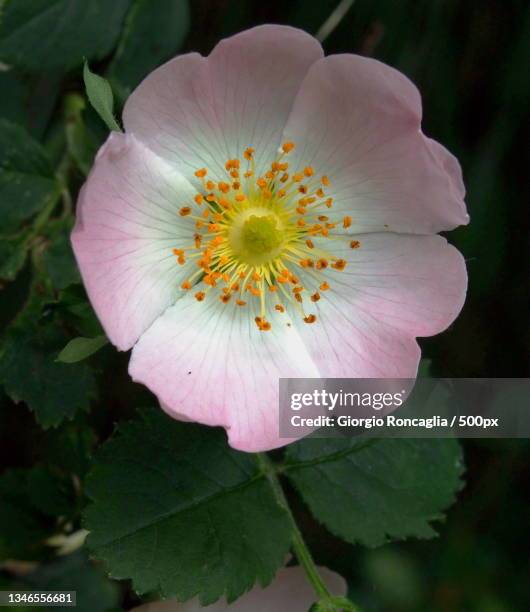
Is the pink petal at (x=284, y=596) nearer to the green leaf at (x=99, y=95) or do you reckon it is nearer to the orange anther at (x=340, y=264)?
the orange anther at (x=340, y=264)

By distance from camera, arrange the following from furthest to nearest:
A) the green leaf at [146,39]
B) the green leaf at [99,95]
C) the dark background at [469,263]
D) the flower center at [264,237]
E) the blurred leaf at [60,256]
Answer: the dark background at [469,263] < the green leaf at [146,39] < the blurred leaf at [60,256] < the flower center at [264,237] < the green leaf at [99,95]

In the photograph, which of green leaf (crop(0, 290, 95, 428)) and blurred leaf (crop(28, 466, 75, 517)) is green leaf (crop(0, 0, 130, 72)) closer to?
green leaf (crop(0, 290, 95, 428))

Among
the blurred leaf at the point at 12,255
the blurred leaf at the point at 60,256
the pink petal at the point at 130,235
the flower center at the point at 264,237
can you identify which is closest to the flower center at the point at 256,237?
the flower center at the point at 264,237

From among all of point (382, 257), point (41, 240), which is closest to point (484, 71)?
point (382, 257)

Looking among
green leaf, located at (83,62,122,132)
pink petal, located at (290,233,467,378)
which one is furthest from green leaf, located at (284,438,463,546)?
green leaf, located at (83,62,122,132)

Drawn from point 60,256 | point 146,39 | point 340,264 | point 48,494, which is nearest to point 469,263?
point 340,264

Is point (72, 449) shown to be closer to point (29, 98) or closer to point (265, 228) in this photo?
point (265, 228)
